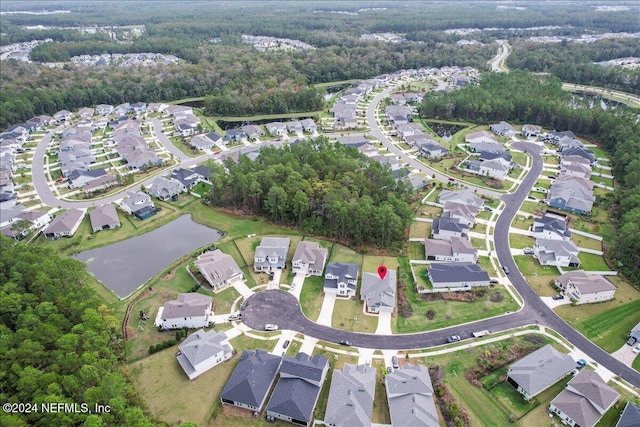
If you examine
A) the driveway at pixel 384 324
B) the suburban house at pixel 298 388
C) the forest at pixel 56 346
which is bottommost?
the driveway at pixel 384 324

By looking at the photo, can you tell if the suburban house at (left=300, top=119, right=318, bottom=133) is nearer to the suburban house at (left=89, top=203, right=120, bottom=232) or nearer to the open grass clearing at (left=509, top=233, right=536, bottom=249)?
the suburban house at (left=89, top=203, right=120, bottom=232)

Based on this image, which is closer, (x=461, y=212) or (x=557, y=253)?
(x=557, y=253)

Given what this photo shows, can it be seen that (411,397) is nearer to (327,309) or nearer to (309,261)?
(327,309)

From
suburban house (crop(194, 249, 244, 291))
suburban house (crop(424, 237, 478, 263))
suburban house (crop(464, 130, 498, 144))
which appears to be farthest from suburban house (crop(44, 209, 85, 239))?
suburban house (crop(464, 130, 498, 144))

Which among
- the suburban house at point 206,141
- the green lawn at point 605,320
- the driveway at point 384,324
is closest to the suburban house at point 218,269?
the driveway at point 384,324

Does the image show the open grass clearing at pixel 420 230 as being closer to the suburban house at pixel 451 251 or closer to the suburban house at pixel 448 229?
the suburban house at pixel 448 229

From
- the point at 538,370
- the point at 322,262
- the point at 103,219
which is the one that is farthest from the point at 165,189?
the point at 538,370
